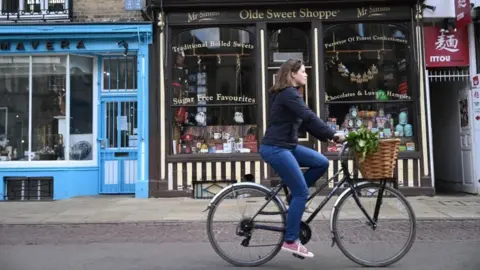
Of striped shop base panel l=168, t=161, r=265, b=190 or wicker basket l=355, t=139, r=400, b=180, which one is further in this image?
striped shop base panel l=168, t=161, r=265, b=190

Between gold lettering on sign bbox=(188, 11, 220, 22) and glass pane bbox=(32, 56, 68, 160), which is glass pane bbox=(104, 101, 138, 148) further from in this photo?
gold lettering on sign bbox=(188, 11, 220, 22)

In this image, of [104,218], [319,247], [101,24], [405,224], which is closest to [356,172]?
[405,224]

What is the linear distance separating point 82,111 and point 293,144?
7.66 metres

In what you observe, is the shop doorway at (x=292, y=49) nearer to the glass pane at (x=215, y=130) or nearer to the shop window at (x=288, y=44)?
the shop window at (x=288, y=44)

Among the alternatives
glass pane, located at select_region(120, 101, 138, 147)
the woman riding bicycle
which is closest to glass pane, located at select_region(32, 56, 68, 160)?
glass pane, located at select_region(120, 101, 138, 147)

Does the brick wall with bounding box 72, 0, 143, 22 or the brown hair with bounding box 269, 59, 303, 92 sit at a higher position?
the brick wall with bounding box 72, 0, 143, 22

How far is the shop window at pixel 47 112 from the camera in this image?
11.0 meters

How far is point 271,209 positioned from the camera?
15.7 ft

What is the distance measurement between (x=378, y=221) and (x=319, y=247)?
4.06 ft

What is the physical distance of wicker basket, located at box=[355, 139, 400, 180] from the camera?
4406 mm

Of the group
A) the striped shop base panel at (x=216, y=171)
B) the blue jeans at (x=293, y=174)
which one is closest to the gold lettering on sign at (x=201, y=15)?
the striped shop base panel at (x=216, y=171)

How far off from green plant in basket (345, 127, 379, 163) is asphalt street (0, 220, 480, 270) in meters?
1.24

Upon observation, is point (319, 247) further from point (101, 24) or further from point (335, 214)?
point (101, 24)

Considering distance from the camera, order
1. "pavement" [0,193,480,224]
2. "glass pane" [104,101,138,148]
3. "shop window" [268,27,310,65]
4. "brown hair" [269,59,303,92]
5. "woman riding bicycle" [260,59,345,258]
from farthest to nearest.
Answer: "glass pane" [104,101,138,148]
"shop window" [268,27,310,65]
"pavement" [0,193,480,224]
"brown hair" [269,59,303,92]
"woman riding bicycle" [260,59,345,258]
